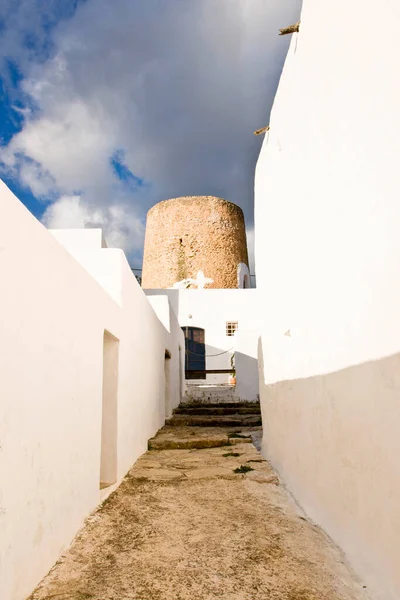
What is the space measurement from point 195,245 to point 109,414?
21.1 meters

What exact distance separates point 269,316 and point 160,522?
2.91 metres

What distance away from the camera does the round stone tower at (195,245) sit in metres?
24.8

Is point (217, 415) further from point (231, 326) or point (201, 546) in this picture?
point (231, 326)

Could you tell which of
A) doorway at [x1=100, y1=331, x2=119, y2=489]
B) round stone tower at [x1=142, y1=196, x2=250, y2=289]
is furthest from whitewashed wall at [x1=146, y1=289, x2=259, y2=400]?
doorway at [x1=100, y1=331, x2=119, y2=489]

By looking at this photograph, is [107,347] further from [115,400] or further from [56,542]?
[56,542]

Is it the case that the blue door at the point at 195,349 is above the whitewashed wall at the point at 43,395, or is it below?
above

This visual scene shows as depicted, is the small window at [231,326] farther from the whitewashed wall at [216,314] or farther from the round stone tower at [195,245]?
the round stone tower at [195,245]

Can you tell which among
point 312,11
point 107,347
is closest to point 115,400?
point 107,347

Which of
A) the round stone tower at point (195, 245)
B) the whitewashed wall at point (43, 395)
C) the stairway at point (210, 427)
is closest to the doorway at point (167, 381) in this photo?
the stairway at point (210, 427)

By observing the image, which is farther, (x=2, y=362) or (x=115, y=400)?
(x=115, y=400)

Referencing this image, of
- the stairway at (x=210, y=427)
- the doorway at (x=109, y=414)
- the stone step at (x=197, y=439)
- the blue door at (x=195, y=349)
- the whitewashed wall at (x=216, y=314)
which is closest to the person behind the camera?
the doorway at (x=109, y=414)

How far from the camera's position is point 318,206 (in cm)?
341

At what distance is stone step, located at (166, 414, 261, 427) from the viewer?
8.81m

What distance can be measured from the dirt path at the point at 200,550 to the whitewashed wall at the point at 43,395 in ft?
0.81
